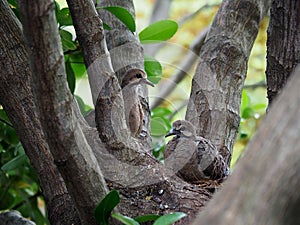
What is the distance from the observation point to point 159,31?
9.77 feet

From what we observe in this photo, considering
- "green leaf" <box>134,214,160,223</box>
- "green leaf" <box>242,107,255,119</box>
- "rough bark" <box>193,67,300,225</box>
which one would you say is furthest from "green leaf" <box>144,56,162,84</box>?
"rough bark" <box>193,67,300,225</box>

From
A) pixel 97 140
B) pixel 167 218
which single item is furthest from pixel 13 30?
pixel 167 218

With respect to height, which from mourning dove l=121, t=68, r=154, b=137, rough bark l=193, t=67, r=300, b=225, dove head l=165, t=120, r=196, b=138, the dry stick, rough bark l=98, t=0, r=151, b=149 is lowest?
the dry stick

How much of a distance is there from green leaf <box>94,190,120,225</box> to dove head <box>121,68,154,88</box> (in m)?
1.05

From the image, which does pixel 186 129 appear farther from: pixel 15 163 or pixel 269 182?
pixel 269 182

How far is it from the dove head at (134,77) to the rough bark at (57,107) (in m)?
1.06

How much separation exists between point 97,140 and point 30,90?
340 mm

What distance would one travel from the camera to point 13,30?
2268 millimetres

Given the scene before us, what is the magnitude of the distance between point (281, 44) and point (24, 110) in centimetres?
110

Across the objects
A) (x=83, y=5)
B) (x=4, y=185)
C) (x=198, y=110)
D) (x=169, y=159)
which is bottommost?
(x=4, y=185)

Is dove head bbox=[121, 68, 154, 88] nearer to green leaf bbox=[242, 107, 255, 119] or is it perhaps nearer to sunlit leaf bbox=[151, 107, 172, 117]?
sunlit leaf bbox=[151, 107, 172, 117]

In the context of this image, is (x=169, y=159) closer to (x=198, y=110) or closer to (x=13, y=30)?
(x=198, y=110)

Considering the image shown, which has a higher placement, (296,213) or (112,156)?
(296,213)

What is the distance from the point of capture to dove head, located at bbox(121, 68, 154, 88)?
286 cm
